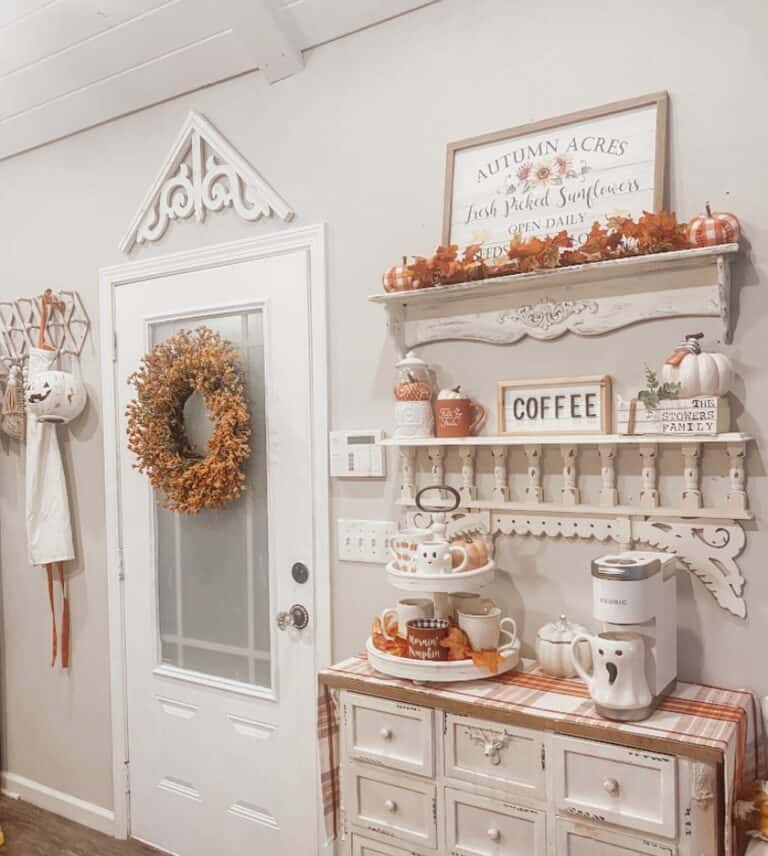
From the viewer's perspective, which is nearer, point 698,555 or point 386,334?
point 698,555

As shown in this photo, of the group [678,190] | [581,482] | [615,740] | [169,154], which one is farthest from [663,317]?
[169,154]

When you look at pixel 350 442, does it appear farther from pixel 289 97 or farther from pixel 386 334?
pixel 289 97

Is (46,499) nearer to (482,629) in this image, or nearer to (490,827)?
(482,629)

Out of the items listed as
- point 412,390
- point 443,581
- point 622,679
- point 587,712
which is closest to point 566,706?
point 587,712

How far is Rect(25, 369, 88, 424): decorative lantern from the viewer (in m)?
2.83

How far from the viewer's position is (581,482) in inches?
77.2

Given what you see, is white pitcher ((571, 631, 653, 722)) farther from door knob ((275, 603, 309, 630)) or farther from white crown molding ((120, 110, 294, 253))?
white crown molding ((120, 110, 294, 253))

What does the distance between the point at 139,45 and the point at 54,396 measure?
1195mm

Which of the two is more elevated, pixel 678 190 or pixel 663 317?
pixel 678 190

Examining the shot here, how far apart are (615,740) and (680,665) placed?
365 mm

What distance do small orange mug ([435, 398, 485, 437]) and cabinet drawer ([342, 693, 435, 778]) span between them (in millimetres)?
674

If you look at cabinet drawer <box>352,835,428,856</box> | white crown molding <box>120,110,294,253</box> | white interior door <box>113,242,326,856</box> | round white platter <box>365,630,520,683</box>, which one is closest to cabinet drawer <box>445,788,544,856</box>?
A: cabinet drawer <box>352,835,428,856</box>

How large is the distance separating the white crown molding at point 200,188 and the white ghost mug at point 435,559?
Result: 3.73 ft

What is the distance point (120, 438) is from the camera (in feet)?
9.46
